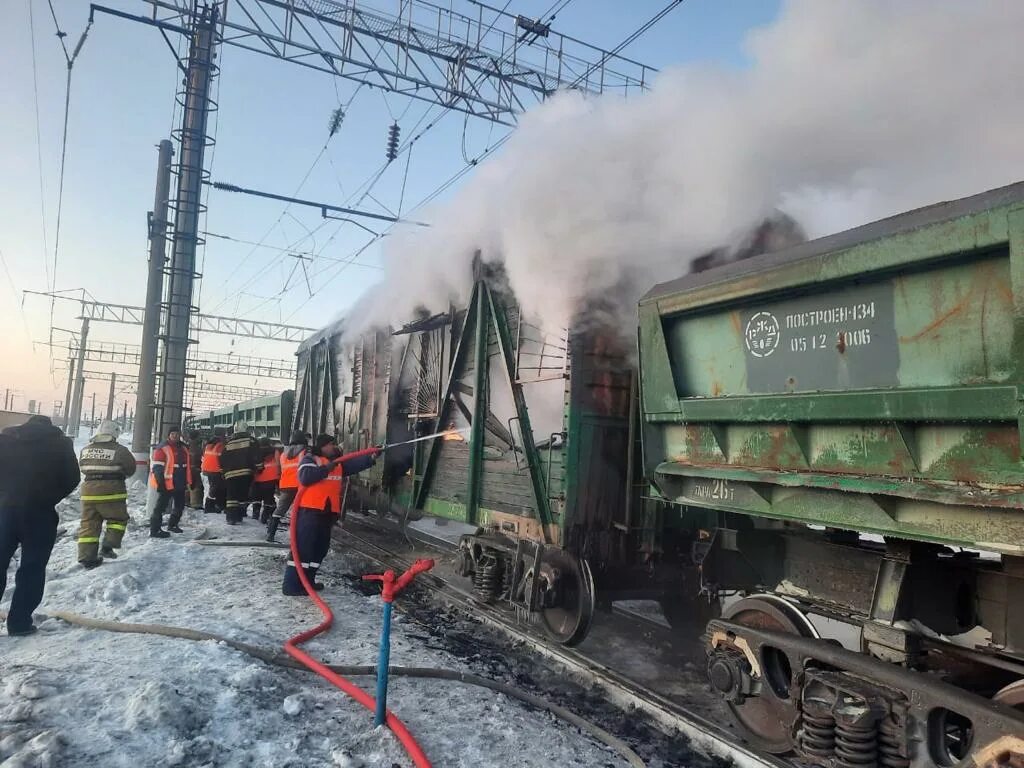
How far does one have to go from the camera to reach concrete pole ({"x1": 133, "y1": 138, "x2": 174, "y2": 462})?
13.5m

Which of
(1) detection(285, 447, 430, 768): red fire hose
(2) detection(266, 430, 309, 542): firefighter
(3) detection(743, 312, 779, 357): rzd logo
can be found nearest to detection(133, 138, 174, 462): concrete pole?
(2) detection(266, 430, 309, 542): firefighter

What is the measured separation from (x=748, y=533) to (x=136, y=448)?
43.3 feet

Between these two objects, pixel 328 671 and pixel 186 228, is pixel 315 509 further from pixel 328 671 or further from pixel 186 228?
pixel 186 228

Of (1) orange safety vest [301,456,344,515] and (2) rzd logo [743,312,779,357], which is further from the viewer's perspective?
(1) orange safety vest [301,456,344,515]

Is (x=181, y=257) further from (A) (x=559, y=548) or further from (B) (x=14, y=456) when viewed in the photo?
(A) (x=559, y=548)

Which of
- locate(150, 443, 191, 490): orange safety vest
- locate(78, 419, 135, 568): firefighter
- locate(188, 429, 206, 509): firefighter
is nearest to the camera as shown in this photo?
locate(78, 419, 135, 568): firefighter

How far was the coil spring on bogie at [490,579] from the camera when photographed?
607 cm

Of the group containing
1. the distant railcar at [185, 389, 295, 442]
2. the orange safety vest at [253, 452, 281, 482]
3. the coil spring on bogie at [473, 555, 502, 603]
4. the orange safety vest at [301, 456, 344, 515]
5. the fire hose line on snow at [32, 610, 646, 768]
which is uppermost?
the distant railcar at [185, 389, 295, 442]

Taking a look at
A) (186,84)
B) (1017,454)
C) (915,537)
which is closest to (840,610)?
(915,537)

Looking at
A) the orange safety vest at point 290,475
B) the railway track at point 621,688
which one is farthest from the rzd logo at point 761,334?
the orange safety vest at point 290,475

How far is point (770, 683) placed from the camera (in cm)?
347

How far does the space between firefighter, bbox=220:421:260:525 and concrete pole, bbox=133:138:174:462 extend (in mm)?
3113

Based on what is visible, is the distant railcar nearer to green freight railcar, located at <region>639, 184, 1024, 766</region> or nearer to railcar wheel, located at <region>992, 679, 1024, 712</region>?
green freight railcar, located at <region>639, 184, 1024, 766</region>

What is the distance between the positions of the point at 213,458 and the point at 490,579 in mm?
7550
